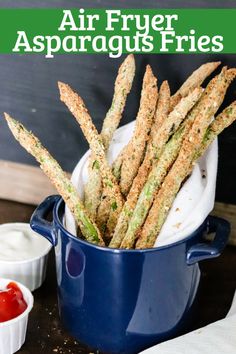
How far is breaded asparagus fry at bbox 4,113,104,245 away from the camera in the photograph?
80 centimetres

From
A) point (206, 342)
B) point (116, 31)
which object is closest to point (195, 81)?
point (116, 31)

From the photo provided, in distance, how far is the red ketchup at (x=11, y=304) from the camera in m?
0.81

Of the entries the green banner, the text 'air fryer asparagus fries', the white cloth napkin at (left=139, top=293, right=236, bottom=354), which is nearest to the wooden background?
the green banner

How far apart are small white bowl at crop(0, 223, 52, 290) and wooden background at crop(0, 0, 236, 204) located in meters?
0.18

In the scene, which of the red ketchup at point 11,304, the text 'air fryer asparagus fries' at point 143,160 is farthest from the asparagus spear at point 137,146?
the red ketchup at point 11,304

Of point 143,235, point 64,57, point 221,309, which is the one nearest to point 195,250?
point 143,235

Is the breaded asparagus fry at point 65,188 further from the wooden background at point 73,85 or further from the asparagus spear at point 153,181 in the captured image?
the wooden background at point 73,85

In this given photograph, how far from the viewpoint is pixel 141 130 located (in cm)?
82

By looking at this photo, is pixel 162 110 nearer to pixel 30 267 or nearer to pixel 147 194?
pixel 147 194

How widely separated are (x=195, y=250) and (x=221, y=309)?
16 centimetres

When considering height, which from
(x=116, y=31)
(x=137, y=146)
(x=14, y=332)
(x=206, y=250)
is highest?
(x=116, y=31)

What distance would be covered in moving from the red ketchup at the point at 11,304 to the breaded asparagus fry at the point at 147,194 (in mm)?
133

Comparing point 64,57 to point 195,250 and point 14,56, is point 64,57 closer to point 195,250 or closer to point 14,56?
point 14,56

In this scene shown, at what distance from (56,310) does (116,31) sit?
364 mm
